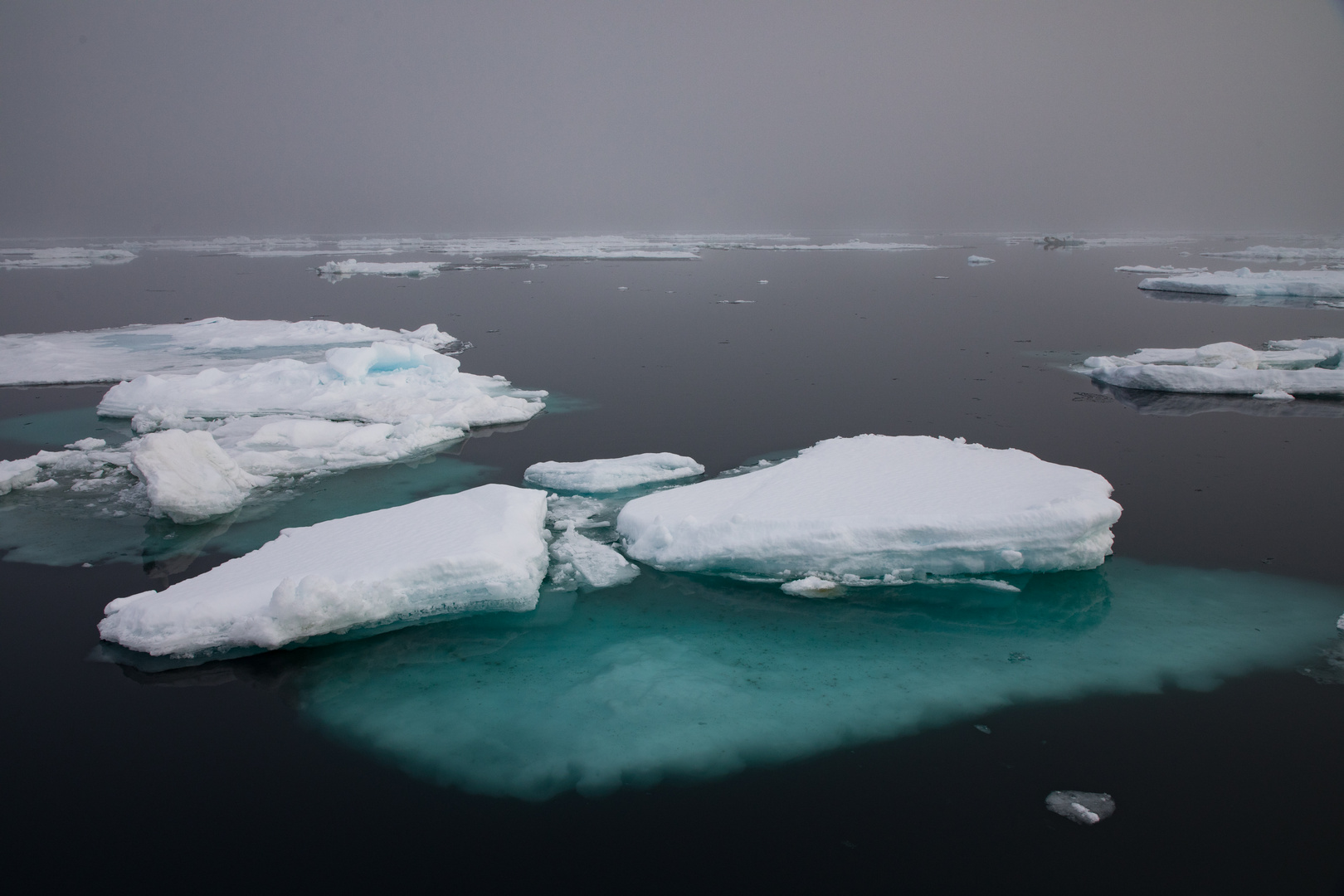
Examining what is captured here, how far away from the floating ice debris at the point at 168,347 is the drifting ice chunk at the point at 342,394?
1.96 m

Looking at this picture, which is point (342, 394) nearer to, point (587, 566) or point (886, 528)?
point (587, 566)

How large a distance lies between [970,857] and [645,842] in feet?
5.10

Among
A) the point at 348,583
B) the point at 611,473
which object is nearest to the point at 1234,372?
the point at 611,473

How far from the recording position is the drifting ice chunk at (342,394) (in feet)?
33.7

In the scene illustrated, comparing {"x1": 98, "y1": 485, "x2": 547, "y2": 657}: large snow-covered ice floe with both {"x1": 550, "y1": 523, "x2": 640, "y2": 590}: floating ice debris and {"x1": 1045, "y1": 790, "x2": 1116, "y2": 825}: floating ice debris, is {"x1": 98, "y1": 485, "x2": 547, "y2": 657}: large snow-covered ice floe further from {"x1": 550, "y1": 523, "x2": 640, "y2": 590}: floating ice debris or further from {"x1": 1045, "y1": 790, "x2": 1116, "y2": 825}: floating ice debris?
{"x1": 1045, "y1": 790, "x2": 1116, "y2": 825}: floating ice debris

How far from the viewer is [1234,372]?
12.0 meters

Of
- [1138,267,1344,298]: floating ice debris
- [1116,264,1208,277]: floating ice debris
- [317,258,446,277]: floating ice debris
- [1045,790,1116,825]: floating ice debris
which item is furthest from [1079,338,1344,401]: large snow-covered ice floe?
[317,258,446,277]: floating ice debris

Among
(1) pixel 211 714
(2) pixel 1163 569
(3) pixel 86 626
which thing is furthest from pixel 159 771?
(2) pixel 1163 569

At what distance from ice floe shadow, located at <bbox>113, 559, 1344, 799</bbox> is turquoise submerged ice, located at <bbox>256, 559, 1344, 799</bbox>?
0.01 metres

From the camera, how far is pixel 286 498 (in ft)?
25.8

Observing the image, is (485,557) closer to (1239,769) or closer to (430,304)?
(1239,769)

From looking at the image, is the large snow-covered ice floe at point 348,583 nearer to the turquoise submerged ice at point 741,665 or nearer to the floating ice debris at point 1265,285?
the turquoise submerged ice at point 741,665

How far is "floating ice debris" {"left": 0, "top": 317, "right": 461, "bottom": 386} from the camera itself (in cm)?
1285

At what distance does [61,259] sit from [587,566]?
4515 cm
